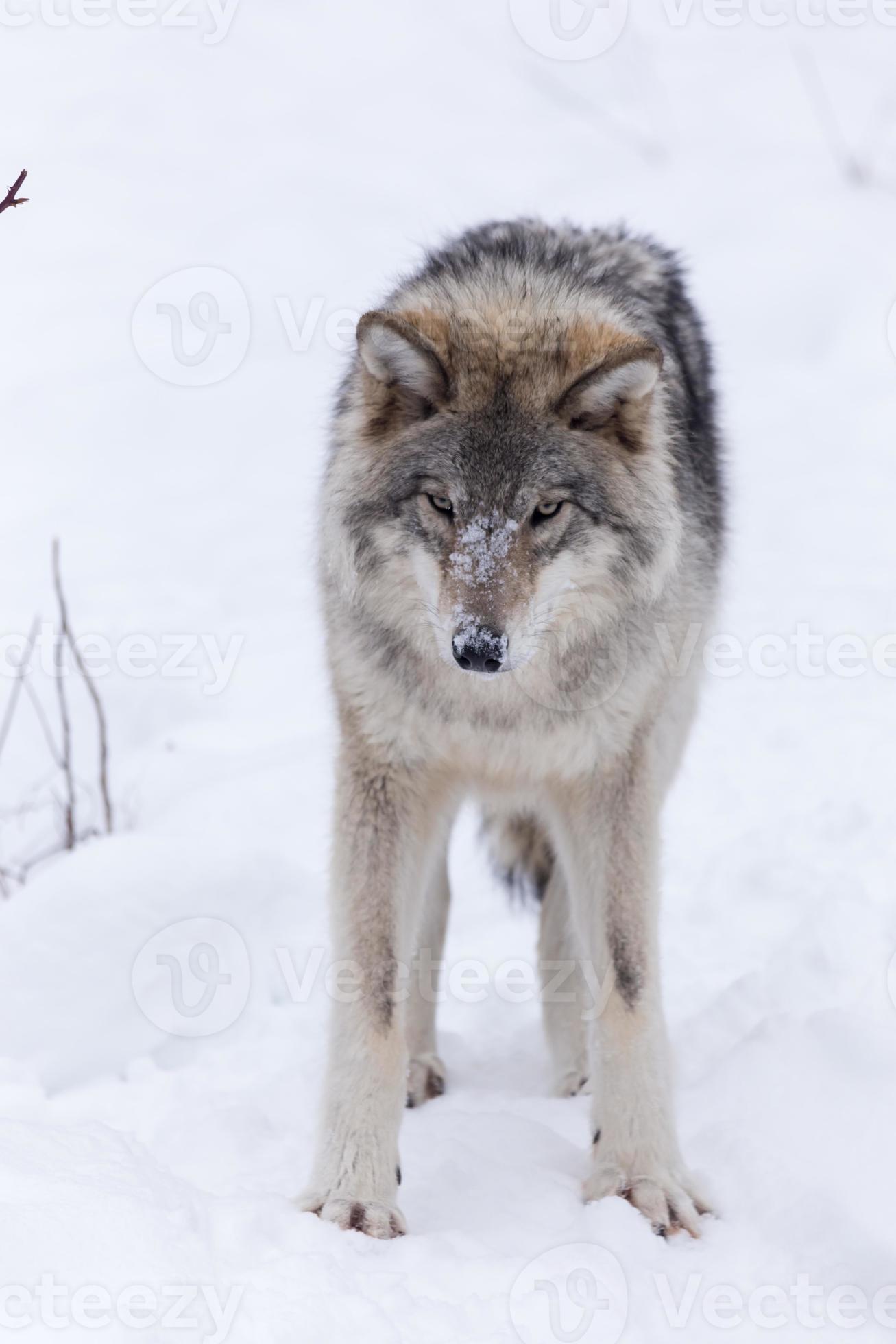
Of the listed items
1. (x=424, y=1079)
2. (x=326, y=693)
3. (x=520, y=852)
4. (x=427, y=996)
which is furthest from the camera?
(x=520, y=852)

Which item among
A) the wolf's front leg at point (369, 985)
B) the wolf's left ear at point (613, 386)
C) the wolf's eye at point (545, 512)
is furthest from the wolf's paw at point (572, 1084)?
the wolf's left ear at point (613, 386)

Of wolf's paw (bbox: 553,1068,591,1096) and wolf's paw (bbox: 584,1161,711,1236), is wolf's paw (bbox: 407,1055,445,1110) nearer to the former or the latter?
wolf's paw (bbox: 553,1068,591,1096)

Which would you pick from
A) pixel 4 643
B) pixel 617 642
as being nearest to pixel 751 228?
pixel 4 643

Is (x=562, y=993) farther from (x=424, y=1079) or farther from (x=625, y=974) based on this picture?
(x=625, y=974)

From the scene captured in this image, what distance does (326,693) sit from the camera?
152 inches

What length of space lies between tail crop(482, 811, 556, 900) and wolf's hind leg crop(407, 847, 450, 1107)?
0.21 m

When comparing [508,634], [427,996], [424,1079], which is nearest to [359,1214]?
[424,1079]

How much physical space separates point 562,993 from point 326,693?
1.25 m

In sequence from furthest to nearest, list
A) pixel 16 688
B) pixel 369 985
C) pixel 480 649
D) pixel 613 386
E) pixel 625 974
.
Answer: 1. pixel 16 688
2. pixel 625 974
3. pixel 369 985
4. pixel 613 386
5. pixel 480 649

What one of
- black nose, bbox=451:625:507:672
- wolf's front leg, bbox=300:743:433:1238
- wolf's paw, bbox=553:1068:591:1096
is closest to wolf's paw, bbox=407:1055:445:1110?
wolf's paw, bbox=553:1068:591:1096

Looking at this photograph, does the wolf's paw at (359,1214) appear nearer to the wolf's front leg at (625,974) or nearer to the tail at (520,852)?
the wolf's front leg at (625,974)

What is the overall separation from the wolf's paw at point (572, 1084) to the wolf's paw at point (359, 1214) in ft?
3.69

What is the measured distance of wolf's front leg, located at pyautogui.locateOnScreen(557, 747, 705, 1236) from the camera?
10.7ft

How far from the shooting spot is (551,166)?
37.6 ft
